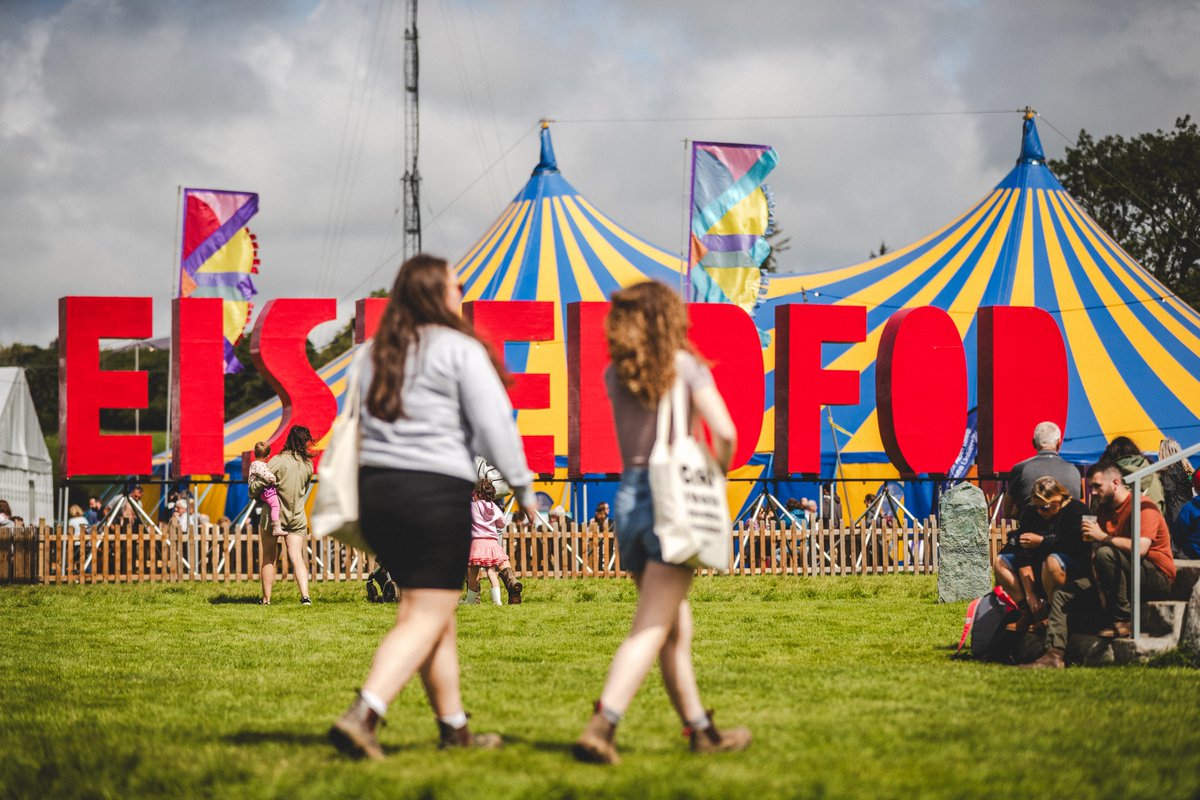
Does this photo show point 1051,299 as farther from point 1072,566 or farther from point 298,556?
point 1072,566

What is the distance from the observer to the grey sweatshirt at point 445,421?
428 cm

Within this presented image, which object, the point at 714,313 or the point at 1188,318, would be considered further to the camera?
the point at 1188,318

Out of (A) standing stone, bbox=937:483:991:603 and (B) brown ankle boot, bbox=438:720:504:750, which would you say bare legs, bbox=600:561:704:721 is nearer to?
(B) brown ankle boot, bbox=438:720:504:750

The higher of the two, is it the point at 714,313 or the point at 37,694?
the point at 714,313

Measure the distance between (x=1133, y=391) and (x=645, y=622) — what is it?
1833 centimetres

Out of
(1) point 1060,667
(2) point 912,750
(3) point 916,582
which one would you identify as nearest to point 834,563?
(3) point 916,582

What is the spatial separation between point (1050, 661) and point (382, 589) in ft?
22.7

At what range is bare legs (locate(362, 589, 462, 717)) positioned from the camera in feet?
13.7

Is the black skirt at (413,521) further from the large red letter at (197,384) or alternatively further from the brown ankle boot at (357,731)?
the large red letter at (197,384)

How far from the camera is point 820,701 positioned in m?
5.75

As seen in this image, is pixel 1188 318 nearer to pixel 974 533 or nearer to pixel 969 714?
pixel 974 533

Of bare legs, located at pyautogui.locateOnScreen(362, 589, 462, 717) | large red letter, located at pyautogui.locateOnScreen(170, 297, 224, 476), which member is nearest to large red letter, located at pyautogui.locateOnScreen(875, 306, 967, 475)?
large red letter, located at pyautogui.locateOnScreen(170, 297, 224, 476)

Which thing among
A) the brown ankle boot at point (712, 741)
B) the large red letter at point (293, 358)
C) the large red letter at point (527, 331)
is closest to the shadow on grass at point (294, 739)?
the brown ankle boot at point (712, 741)

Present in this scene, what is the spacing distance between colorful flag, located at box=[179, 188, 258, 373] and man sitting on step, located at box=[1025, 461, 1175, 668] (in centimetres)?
1602
